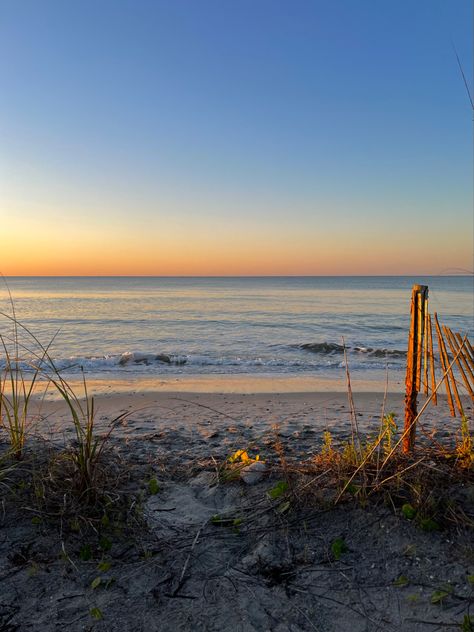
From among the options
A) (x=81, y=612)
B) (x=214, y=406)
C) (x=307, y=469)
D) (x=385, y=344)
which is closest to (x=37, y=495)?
(x=81, y=612)

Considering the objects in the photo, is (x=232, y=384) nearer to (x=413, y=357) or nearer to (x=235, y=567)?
(x=413, y=357)

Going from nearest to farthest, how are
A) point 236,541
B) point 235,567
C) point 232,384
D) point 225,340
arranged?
point 235,567
point 236,541
point 232,384
point 225,340

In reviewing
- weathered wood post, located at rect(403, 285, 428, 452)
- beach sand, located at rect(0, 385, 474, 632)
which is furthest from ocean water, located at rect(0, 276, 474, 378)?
weathered wood post, located at rect(403, 285, 428, 452)

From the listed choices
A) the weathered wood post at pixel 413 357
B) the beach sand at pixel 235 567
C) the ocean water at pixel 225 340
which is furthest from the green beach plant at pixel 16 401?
the weathered wood post at pixel 413 357

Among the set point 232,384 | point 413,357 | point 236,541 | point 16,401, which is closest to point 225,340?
point 232,384

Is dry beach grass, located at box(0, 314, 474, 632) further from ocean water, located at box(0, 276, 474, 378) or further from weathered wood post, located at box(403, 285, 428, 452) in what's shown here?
ocean water, located at box(0, 276, 474, 378)

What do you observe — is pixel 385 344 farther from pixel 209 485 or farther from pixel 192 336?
pixel 209 485

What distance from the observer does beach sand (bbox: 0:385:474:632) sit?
2.28m

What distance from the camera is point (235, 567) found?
265cm

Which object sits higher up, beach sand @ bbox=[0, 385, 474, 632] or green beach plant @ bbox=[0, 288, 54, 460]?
green beach plant @ bbox=[0, 288, 54, 460]

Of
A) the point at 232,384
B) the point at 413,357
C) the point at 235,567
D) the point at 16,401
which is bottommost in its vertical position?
the point at 232,384

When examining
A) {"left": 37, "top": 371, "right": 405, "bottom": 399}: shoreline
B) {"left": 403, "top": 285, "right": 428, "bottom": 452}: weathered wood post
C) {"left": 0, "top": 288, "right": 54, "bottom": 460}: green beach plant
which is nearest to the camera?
{"left": 0, "top": 288, "right": 54, "bottom": 460}: green beach plant

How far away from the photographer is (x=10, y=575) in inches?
101

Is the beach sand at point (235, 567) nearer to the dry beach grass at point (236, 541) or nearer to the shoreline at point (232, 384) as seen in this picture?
the dry beach grass at point (236, 541)
